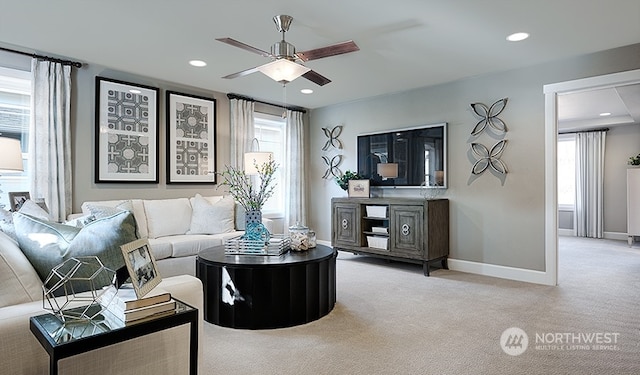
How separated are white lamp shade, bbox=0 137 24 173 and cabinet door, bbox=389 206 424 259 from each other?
389cm

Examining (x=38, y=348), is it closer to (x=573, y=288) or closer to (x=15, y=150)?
(x=15, y=150)

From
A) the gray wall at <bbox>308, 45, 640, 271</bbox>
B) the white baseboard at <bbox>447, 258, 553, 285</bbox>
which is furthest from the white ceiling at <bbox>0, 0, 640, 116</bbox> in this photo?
the white baseboard at <bbox>447, 258, 553, 285</bbox>

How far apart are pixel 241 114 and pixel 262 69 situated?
265 cm

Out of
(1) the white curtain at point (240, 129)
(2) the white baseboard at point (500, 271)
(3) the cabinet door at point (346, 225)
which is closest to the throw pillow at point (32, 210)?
(1) the white curtain at point (240, 129)

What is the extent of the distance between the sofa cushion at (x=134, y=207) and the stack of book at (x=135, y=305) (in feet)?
9.76

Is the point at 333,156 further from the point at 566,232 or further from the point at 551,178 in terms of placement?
the point at 566,232

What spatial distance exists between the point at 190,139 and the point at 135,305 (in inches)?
161

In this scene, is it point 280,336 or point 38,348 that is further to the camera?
point 280,336

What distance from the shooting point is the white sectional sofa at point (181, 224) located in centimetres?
389

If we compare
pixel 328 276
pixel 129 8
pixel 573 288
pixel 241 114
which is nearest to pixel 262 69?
pixel 129 8

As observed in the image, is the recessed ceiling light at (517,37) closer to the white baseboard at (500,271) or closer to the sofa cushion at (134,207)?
the white baseboard at (500,271)

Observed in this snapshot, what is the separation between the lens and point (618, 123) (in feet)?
23.7

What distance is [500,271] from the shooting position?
14.6 feet

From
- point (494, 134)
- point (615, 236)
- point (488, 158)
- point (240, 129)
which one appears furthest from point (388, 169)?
point (615, 236)
